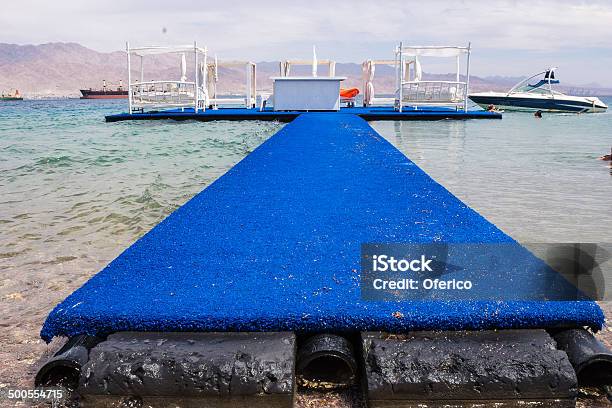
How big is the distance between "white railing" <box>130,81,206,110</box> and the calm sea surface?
182 inches

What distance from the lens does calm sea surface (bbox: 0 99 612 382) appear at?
3.84m

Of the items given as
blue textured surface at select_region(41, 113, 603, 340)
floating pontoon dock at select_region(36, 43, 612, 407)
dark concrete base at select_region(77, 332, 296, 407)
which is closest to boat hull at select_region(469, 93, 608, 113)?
blue textured surface at select_region(41, 113, 603, 340)

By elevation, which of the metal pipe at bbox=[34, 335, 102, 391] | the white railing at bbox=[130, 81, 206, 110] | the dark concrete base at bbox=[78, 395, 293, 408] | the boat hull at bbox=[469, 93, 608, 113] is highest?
the boat hull at bbox=[469, 93, 608, 113]

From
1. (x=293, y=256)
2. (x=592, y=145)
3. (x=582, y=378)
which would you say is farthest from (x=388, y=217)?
(x=592, y=145)

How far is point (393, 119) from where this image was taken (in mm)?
20094

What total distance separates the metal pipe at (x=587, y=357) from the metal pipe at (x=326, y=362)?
0.81 meters

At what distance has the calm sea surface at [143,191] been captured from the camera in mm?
3842

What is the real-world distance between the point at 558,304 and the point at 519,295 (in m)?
0.15

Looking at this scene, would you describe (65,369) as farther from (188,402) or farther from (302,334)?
(302,334)

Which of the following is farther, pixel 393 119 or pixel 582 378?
pixel 393 119

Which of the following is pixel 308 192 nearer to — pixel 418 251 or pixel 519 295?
pixel 418 251

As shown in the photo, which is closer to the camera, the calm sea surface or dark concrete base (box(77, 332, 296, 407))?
dark concrete base (box(77, 332, 296, 407))

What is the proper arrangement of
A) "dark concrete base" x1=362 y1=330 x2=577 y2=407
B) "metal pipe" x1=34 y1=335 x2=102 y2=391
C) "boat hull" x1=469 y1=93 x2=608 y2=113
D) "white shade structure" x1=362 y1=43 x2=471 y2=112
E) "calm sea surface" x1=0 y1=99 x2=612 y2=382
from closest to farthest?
"dark concrete base" x1=362 y1=330 x2=577 y2=407 < "metal pipe" x1=34 y1=335 x2=102 y2=391 < "calm sea surface" x1=0 y1=99 x2=612 y2=382 < "white shade structure" x1=362 y1=43 x2=471 y2=112 < "boat hull" x1=469 y1=93 x2=608 y2=113

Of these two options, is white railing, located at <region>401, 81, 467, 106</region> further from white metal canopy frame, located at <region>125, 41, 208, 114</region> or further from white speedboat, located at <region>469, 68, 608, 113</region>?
white speedboat, located at <region>469, 68, 608, 113</region>
